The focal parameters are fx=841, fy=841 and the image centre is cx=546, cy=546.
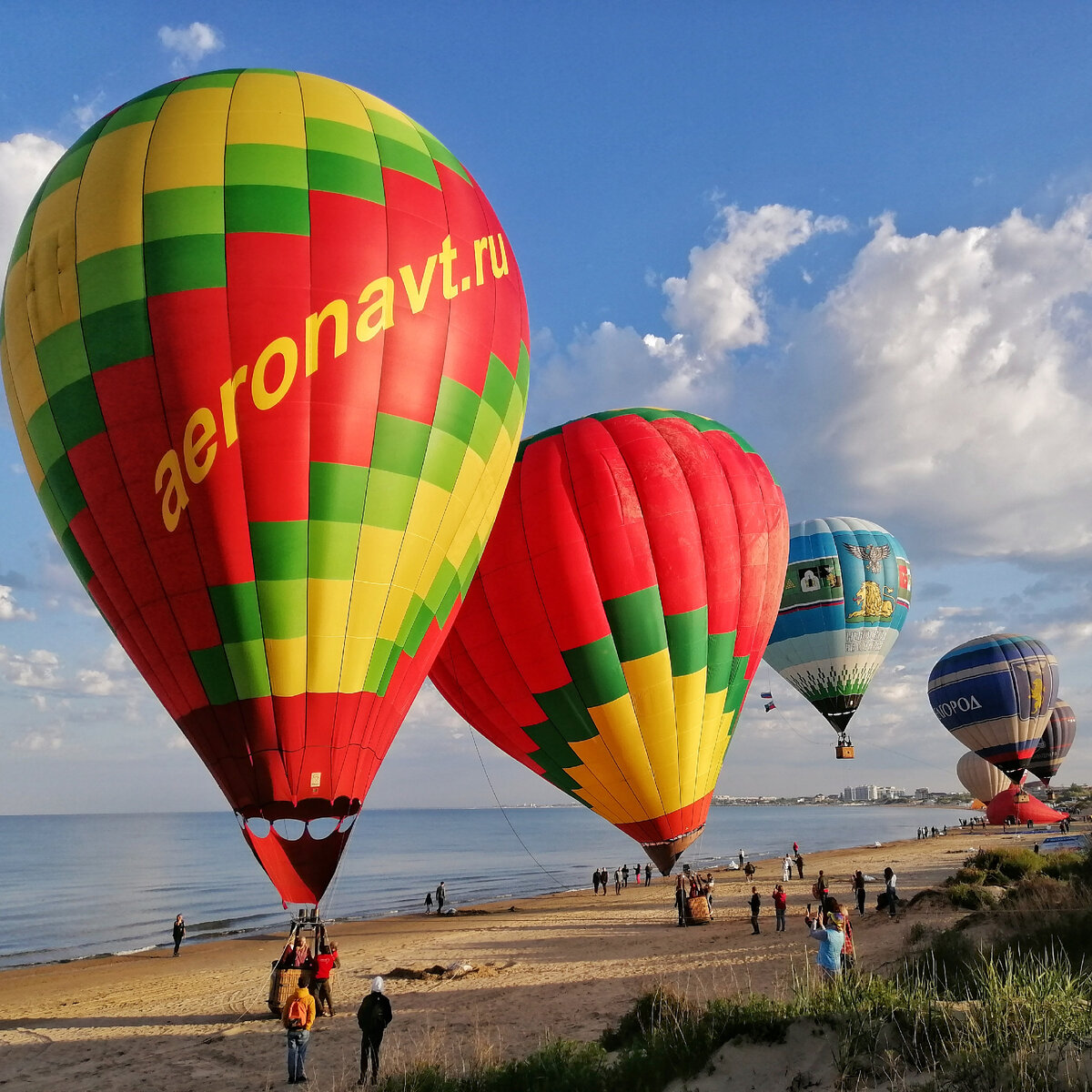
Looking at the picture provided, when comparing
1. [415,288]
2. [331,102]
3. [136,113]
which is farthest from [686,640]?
[136,113]

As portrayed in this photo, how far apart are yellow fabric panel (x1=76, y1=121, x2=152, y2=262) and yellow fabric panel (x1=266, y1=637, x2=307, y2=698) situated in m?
4.63

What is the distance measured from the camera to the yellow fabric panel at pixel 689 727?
1420 cm

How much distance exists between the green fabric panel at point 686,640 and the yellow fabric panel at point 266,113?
8.93m

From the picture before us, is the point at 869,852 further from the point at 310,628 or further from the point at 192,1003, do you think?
the point at 310,628

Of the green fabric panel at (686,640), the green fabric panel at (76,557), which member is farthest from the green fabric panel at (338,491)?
the green fabric panel at (686,640)

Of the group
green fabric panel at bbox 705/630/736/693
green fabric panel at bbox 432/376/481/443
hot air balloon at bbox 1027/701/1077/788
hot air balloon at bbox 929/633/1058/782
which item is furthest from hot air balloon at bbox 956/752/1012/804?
green fabric panel at bbox 432/376/481/443

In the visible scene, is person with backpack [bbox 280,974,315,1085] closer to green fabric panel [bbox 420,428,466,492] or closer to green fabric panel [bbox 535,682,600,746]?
green fabric panel [bbox 420,428,466,492]

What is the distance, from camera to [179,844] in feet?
320

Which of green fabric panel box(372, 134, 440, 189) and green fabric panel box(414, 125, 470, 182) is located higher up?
green fabric panel box(414, 125, 470, 182)

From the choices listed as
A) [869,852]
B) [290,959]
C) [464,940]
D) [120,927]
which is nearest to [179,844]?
[120,927]

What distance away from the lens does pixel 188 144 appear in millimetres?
9500

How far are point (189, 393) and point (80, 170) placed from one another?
3.55 m

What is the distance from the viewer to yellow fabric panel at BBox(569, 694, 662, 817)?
1390 cm

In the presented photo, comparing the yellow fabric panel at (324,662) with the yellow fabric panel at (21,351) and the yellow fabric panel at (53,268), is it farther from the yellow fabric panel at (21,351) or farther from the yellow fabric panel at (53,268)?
the yellow fabric panel at (53,268)
